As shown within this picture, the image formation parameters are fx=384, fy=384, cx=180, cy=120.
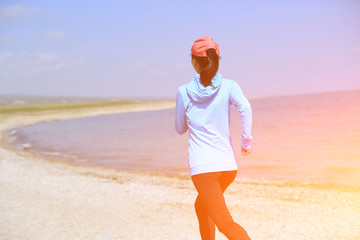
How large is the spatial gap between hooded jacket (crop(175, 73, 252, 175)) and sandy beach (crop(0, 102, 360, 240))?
2.82 m

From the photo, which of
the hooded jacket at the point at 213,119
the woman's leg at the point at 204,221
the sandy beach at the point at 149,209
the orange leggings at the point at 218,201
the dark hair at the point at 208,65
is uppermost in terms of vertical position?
the dark hair at the point at 208,65

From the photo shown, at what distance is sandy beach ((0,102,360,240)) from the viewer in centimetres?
594

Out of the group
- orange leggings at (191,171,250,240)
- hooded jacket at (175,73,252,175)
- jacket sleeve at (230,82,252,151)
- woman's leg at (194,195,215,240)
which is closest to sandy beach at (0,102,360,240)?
woman's leg at (194,195,215,240)

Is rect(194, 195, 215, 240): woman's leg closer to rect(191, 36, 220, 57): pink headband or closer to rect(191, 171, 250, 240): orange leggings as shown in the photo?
rect(191, 171, 250, 240): orange leggings

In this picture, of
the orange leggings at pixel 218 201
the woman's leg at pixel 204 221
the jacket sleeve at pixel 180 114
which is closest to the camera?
the orange leggings at pixel 218 201

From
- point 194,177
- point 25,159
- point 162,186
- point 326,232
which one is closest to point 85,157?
point 25,159

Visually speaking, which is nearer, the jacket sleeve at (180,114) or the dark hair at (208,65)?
the dark hair at (208,65)

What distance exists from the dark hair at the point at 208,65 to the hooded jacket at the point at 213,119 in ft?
0.14

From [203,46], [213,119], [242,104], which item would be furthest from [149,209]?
[203,46]

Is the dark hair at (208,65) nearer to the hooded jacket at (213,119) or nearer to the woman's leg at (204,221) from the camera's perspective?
the hooded jacket at (213,119)

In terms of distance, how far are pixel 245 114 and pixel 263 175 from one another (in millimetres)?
8466

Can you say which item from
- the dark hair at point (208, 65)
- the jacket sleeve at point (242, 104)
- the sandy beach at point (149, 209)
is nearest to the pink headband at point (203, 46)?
the dark hair at point (208, 65)

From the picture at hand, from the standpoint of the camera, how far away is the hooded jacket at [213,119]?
3.19 metres

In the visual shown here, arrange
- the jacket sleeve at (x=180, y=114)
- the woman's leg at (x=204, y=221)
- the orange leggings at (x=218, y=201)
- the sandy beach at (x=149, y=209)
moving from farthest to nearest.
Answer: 1. the sandy beach at (x=149, y=209)
2. the woman's leg at (x=204, y=221)
3. the jacket sleeve at (x=180, y=114)
4. the orange leggings at (x=218, y=201)
